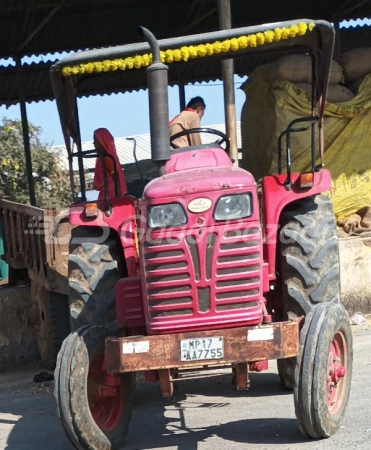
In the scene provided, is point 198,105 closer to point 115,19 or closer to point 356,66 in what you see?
point 356,66

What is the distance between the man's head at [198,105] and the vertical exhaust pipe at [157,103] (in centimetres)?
262

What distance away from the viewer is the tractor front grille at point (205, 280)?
520 cm

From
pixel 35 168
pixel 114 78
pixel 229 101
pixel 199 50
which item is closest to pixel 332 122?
pixel 229 101

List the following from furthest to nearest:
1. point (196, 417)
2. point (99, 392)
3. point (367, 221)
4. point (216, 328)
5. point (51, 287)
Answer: point (367, 221), point (51, 287), point (196, 417), point (99, 392), point (216, 328)

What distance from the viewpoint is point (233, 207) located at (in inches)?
207

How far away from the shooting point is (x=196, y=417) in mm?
6355

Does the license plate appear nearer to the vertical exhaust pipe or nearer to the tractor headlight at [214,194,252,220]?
the tractor headlight at [214,194,252,220]

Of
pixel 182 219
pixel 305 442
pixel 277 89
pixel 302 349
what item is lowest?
pixel 305 442

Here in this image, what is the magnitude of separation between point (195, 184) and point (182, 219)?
0.22 m

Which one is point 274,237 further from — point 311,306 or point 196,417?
point 196,417

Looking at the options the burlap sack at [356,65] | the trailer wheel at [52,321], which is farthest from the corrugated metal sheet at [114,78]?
the trailer wheel at [52,321]

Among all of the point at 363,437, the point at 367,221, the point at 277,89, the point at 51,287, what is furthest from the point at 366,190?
the point at 363,437

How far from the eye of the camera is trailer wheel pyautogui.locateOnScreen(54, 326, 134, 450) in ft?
17.5

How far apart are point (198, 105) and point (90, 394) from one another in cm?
323
